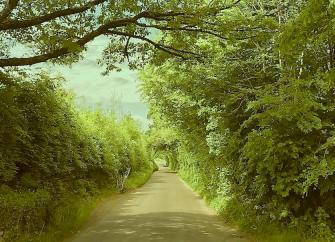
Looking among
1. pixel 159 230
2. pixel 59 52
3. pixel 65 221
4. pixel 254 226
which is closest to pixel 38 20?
pixel 59 52

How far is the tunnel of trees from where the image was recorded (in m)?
10.2

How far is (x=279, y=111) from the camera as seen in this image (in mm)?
9680

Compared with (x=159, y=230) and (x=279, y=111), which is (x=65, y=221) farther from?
(x=279, y=111)

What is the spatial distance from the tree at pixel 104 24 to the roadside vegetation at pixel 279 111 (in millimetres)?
877

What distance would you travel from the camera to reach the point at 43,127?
48.7 feet

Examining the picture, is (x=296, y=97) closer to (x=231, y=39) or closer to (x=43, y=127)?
(x=231, y=39)

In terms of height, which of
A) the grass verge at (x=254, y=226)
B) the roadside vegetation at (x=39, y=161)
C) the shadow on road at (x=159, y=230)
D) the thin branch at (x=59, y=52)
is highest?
the thin branch at (x=59, y=52)

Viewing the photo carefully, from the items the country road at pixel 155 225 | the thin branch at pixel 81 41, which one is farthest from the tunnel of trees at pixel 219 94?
the country road at pixel 155 225

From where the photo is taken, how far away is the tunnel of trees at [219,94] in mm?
10164

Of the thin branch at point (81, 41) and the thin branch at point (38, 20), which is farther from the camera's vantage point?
the thin branch at point (81, 41)

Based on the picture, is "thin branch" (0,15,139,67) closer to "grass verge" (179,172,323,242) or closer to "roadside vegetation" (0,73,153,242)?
"roadside vegetation" (0,73,153,242)

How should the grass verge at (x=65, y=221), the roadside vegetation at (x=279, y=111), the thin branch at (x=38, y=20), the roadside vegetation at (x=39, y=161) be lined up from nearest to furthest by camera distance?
the roadside vegetation at (x=279, y=111) → the thin branch at (x=38, y=20) → the roadside vegetation at (x=39, y=161) → the grass verge at (x=65, y=221)

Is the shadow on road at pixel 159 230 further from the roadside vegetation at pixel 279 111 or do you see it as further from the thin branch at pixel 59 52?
the thin branch at pixel 59 52

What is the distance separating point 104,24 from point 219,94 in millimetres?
5033
